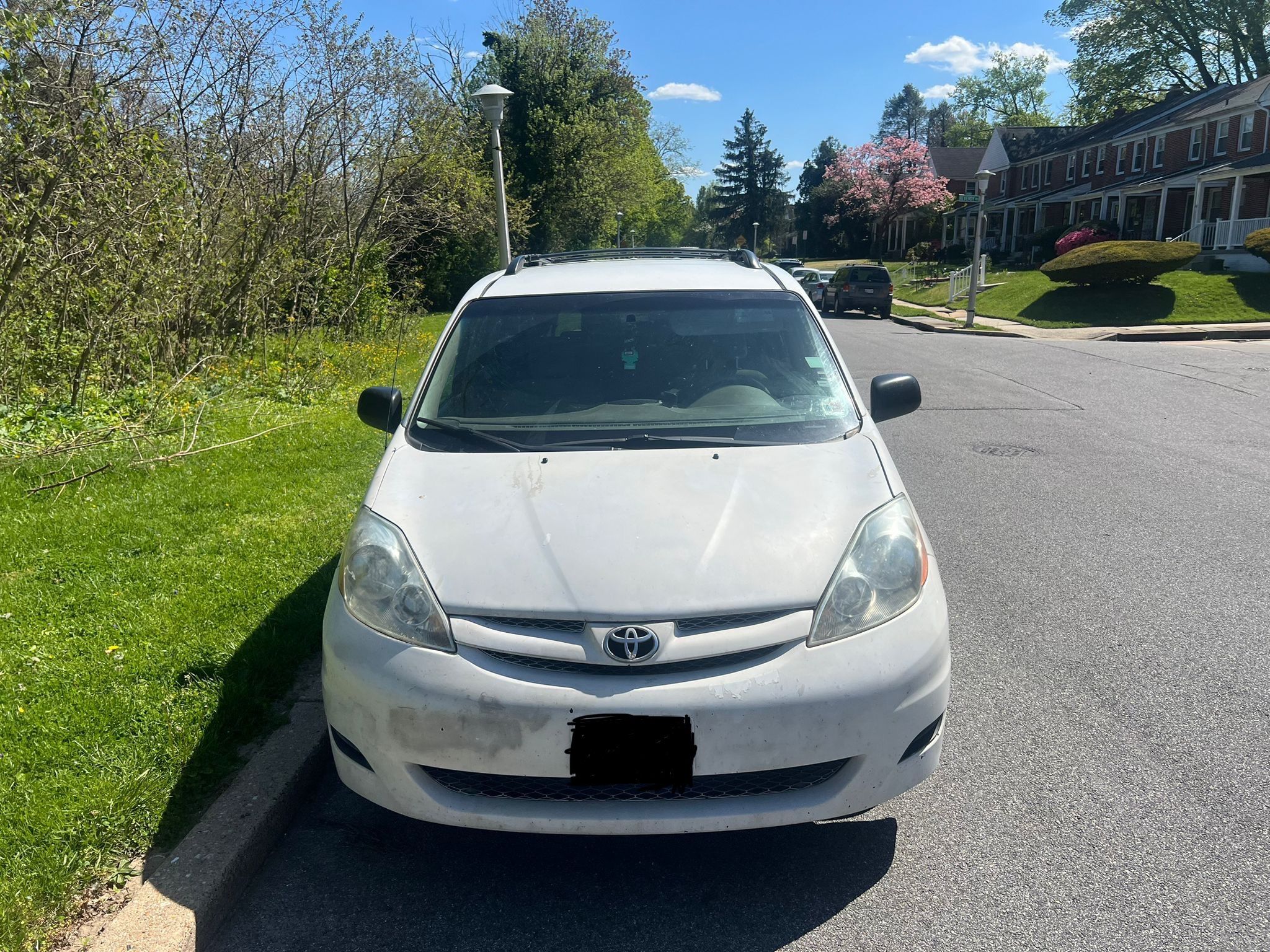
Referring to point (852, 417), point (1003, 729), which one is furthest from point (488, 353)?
point (1003, 729)

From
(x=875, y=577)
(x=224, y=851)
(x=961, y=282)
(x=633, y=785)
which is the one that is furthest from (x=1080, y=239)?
(x=224, y=851)

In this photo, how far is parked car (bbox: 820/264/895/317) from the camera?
33.0 metres

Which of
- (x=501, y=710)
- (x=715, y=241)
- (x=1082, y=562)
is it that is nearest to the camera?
(x=501, y=710)

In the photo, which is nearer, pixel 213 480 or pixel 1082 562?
pixel 1082 562

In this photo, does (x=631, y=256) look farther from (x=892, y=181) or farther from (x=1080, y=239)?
(x=892, y=181)

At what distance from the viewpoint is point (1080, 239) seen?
127 ft

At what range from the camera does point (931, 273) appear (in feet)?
158

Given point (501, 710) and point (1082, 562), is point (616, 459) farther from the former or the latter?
point (1082, 562)

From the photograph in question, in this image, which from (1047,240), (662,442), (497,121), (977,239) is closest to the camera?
(662,442)

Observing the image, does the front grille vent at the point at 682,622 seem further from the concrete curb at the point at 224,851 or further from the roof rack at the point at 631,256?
the roof rack at the point at 631,256

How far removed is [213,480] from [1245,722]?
6441 mm

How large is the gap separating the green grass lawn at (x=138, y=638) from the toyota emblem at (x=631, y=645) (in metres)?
1.52

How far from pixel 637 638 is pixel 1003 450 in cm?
747

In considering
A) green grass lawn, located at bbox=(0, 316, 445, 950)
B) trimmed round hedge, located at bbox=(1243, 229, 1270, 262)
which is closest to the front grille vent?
green grass lawn, located at bbox=(0, 316, 445, 950)
